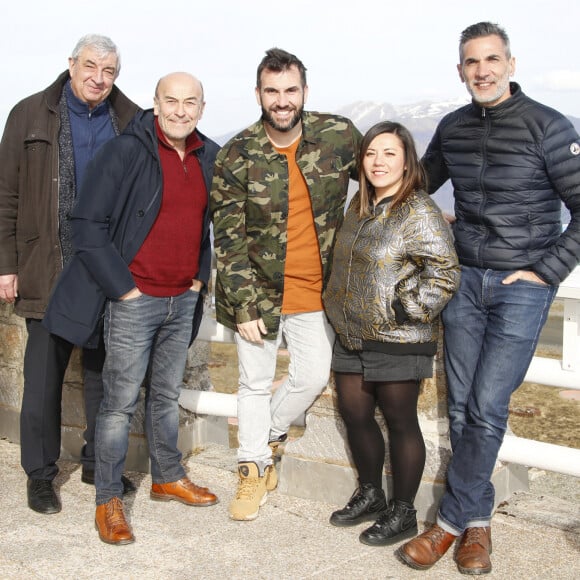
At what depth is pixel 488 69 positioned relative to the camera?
3213 millimetres

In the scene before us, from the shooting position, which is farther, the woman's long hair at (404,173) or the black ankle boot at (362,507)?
the black ankle boot at (362,507)

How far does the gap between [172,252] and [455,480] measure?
1.50m

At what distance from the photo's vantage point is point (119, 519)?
3.66m

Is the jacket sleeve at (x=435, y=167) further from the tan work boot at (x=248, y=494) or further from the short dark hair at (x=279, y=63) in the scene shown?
the tan work boot at (x=248, y=494)

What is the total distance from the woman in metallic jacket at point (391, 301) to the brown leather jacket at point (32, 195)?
1.34 m

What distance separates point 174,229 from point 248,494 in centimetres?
123

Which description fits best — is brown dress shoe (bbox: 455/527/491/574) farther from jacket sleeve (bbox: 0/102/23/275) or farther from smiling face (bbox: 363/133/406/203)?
jacket sleeve (bbox: 0/102/23/275)

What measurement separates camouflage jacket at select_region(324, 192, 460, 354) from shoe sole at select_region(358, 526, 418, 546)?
2.50 feet

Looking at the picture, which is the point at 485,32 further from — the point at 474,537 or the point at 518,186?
the point at 474,537

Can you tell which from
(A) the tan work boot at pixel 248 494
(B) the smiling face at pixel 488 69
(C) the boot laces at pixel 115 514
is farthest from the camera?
(A) the tan work boot at pixel 248 494

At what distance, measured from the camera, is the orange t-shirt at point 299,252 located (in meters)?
3.66

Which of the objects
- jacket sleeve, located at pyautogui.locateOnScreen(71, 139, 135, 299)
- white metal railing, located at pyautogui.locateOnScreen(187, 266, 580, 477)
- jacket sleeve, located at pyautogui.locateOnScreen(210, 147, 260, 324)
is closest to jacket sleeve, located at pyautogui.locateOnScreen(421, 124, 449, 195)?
white metal railing, located at pyautogui.locateOnScreen(187, 266, 580, 477)

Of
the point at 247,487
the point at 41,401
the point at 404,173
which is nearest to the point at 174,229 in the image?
the point at 404,173

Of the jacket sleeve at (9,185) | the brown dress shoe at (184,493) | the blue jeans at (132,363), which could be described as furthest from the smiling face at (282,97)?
the brown dress shoe at (184,493)
